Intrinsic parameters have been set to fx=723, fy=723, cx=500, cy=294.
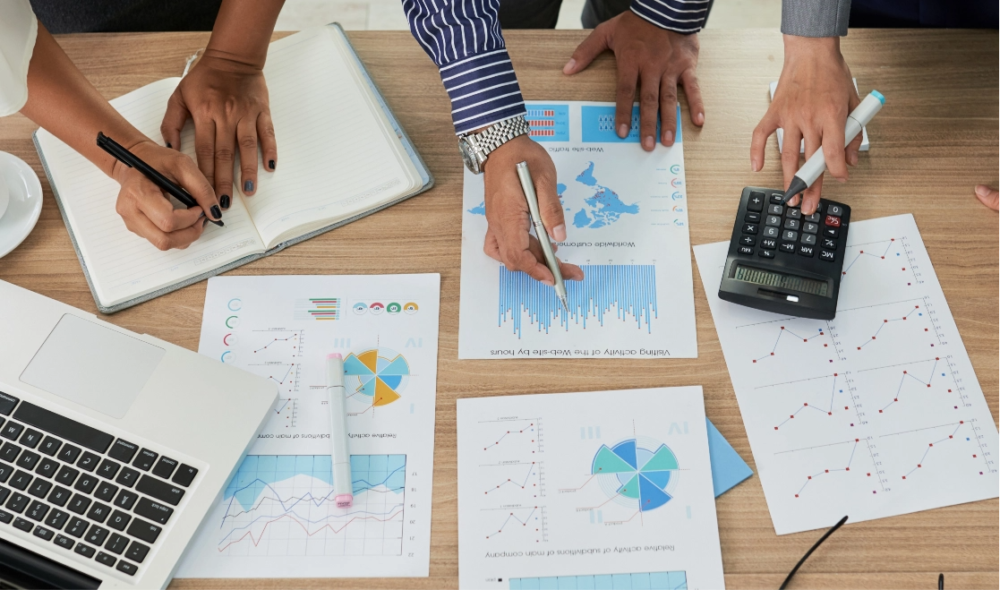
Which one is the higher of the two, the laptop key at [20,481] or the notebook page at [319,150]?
the notebook page at [319,150]

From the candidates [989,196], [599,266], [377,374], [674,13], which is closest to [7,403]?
[377,374]

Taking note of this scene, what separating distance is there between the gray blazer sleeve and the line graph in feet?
2.33

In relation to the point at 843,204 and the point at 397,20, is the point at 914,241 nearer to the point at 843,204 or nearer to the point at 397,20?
the point at 843,204

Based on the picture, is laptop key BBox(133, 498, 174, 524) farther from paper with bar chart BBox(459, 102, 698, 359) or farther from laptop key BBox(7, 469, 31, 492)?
paper with bar chart BBox(459, 102, 698, 359)

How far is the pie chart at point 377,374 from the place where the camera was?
0.80 m

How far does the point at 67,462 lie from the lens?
729 millimetres

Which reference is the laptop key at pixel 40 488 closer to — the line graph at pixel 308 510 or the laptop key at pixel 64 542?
the laptop key at pixel 64 542

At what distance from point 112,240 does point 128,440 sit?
27 centimetres

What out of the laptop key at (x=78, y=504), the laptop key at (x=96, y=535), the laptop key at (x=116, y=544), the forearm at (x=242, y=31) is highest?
the forearm at (x=242, y=31)

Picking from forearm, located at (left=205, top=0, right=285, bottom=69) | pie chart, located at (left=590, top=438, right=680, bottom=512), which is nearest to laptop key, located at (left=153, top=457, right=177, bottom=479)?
pie chart, located at (left=590, top=438, right=680, bottom=512)

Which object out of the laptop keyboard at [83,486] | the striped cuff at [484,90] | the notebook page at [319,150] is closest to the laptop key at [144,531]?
the laptop keyboard at [83,486]

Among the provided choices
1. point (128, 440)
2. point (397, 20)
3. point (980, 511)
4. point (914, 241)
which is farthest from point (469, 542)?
point (397, 20)

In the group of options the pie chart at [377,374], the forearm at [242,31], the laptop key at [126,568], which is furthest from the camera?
the forearm at [242,31]

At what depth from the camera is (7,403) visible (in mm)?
751
